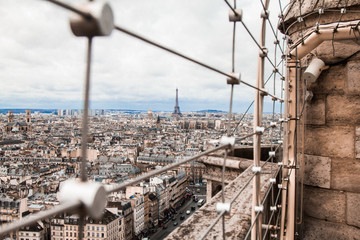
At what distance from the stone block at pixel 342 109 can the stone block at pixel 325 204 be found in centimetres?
37

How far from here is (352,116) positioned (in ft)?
5.64

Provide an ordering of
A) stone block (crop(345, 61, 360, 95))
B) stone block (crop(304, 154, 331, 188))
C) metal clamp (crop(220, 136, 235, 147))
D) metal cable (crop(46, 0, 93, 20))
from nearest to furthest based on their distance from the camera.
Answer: metal cable (crop(46, 0, 93, 20)), metal clamp (crop(220, 136, 235, 147)), stone block (crop(345, 61, 360, 95)), stone block (crop(304, 154, 331, 188))

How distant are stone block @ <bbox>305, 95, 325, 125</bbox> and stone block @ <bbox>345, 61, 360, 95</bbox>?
0.48ft

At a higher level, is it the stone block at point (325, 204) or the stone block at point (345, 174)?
the stone block at point (345, 174)

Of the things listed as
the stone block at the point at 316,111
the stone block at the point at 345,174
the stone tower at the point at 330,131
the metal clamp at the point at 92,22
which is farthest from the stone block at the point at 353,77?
the metal clamp at the point at 92,22

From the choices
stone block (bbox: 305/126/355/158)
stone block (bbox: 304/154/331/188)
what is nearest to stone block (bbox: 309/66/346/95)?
stone block (bbox: 305/126/355/158)

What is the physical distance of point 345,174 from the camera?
174cm

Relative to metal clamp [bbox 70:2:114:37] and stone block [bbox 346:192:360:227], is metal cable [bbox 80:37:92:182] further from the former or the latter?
stone block [bbox 346:192:360:227]

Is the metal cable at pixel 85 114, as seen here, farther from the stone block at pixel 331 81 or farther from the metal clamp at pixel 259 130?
the stone block at pixel 331 81

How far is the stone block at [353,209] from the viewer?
→ 172cm

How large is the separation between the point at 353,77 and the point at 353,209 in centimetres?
65

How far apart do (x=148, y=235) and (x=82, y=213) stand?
952 inches

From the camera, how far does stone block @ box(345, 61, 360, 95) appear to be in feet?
5.55

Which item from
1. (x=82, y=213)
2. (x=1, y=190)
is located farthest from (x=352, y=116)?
(x=1, y=190)
